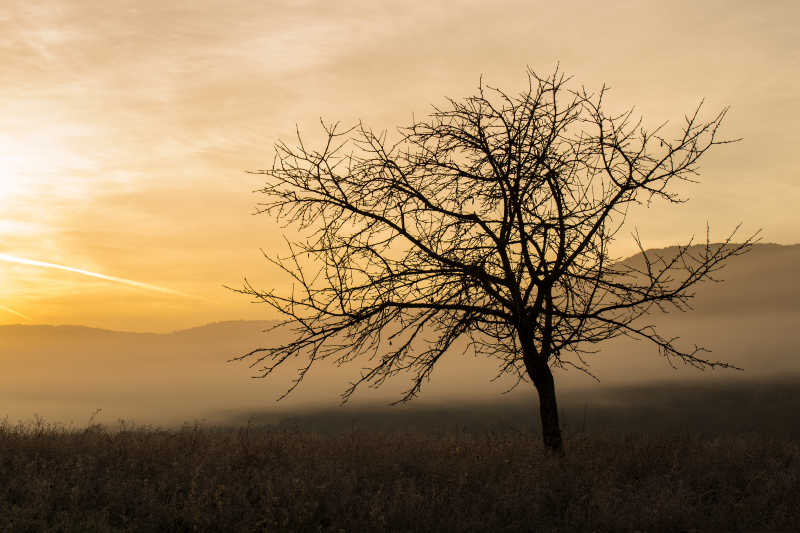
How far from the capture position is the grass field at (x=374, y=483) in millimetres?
8352

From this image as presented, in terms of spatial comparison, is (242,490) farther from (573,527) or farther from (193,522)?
(573,527)

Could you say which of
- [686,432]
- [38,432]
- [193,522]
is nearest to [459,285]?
[193,522]

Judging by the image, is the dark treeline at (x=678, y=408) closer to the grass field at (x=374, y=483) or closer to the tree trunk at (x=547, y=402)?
the grass field at (x=374, y=483)

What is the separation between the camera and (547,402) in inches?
468

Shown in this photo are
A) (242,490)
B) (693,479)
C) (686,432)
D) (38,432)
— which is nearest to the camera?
(242,490)

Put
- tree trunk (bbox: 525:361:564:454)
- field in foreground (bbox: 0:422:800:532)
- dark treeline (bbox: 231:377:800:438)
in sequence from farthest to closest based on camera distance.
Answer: dark treeline (bbox: 231:377:800:438), tree trunk (bbox: 525:361:564:454), field in foreground (bbox: 0:422:800:532)

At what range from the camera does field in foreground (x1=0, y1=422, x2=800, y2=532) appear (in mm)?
8352

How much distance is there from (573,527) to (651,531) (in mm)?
981

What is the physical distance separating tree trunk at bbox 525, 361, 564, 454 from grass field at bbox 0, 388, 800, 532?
285 mm

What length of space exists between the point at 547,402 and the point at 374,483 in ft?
12.0

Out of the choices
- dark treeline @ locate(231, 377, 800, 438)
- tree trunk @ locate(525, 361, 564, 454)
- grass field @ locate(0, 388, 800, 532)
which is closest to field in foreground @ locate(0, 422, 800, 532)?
grass field @ locate(0, 388, 800, 532)

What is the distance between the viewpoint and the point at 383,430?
1477 centimetres

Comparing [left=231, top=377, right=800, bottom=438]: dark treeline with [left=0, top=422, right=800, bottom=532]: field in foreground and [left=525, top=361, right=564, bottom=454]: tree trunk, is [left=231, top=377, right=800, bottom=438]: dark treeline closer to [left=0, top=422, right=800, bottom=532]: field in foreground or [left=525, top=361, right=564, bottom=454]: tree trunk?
[left=0, top=422, right=800, bottom=532]: field in foreground

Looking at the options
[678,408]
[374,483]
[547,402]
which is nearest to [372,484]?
[374,483]
